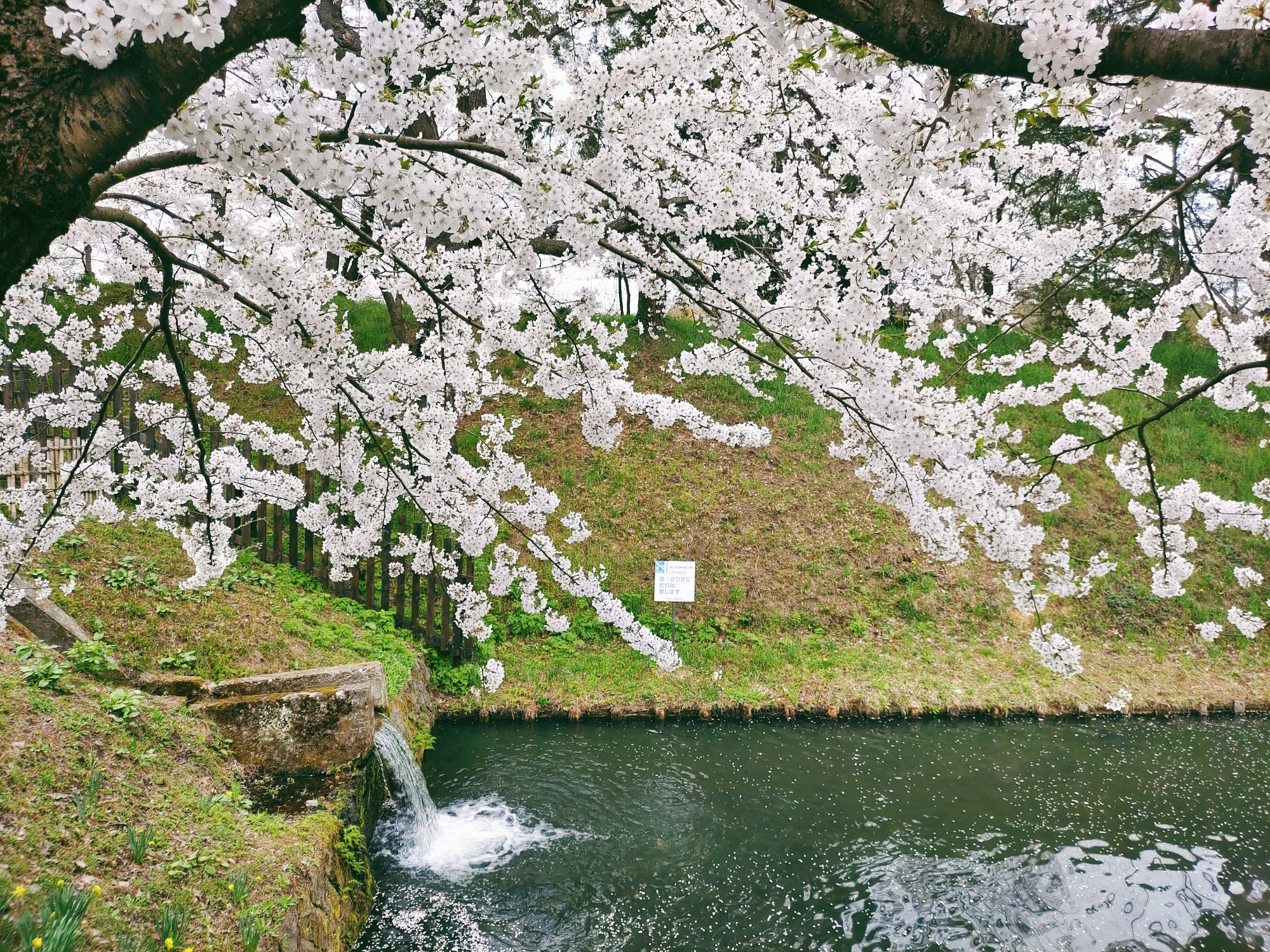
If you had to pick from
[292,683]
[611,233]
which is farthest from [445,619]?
[611,233]

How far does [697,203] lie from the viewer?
316cm

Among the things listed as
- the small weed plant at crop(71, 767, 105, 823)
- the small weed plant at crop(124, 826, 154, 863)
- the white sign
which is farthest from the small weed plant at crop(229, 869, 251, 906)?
the white sign

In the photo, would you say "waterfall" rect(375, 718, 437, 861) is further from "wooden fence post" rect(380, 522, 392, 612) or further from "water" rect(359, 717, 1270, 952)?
"wooden fence post" rect(380, 522, 392, 612)

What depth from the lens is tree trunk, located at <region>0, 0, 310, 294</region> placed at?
1.32 m

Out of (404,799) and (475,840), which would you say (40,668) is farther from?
(475,840)

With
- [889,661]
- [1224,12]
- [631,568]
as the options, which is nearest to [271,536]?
[631,568]

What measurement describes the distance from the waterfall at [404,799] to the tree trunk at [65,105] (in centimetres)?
405

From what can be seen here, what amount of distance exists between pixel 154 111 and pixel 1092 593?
12095 mm

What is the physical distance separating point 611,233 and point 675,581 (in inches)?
219

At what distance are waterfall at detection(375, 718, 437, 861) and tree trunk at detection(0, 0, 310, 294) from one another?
4.05 metres

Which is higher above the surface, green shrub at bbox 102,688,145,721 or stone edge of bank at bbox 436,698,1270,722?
green shrub at bbox 102,688,145,721

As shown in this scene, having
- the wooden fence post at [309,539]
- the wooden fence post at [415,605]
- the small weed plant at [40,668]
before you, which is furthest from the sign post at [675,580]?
the small weed plant at [40,668]

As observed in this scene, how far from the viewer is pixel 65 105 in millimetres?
1349

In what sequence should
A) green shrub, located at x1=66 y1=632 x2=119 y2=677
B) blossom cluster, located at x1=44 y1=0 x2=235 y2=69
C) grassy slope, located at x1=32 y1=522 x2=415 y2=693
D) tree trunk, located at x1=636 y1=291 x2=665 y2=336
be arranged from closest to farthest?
1. blossom cluster, located at x1=44 y1=0 x2=235 y2=69
2. green shrub, located at x1=66 y1=632 x2=119 y2=677
3. grassy slope, located at x1=32 y1=522 x2=415 y2=693
4. tree trunk, located at x1=636 y1=291 x2=665 y2=336
